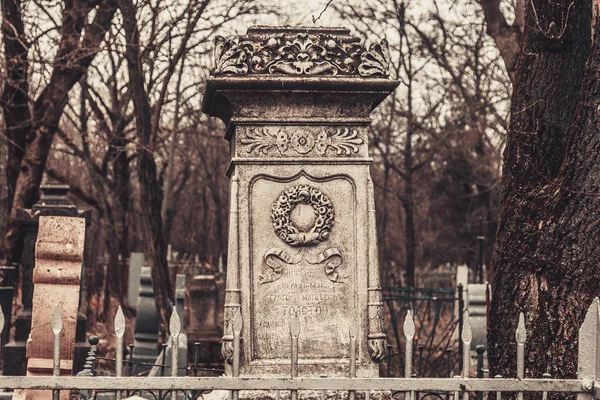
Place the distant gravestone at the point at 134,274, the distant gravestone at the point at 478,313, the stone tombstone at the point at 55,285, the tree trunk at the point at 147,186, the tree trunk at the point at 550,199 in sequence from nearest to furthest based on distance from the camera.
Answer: the tree trunk at the point at 550,199, the stone tombstone at the point at 55,285, the distant gravestone at the point at 478,313, the tree trunk at the point at 147,186, the distant gravestone at the point at 134,274

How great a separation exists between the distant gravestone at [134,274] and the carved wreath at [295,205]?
13.8 meters

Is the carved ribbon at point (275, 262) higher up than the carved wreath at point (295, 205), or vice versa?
the carved wreath at point (295, 205)

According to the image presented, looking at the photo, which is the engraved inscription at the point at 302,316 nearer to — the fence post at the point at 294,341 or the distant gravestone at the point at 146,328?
the fence post at the point at 294,341

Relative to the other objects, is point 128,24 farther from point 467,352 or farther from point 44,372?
point 467,352

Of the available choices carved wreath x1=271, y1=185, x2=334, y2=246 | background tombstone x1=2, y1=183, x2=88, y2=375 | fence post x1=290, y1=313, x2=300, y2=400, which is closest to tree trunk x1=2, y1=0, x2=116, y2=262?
background tombstone x1=2, y1=183, x2=88, y2=375

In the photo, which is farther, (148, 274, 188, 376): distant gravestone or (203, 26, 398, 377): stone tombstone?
(148, 274, 188, 376): distant gravestone

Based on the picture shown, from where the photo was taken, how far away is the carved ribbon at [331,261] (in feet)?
21.3

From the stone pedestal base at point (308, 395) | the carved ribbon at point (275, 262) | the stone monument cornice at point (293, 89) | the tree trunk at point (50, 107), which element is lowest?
the stone pedestal base at point (308, 395)

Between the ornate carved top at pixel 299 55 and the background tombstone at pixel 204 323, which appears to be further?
the background tombstone at pixel 204 323

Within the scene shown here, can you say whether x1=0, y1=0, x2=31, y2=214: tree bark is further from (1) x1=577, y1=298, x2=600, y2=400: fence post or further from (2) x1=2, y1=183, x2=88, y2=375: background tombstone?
(1) x1=577, y1=298, x2=600, y2=400: fence post

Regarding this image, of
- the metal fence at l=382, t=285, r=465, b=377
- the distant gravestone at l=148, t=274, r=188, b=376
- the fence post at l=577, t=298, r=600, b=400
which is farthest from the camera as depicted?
the metal fence at l=382, t=285, r=465, b=377

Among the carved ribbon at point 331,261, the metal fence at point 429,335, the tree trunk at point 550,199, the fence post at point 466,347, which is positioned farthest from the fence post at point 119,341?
the metal fence at point 429,335

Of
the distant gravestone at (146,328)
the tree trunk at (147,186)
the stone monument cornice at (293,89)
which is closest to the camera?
the stone monument cornice at (293,89)

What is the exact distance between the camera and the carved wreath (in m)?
6.45
